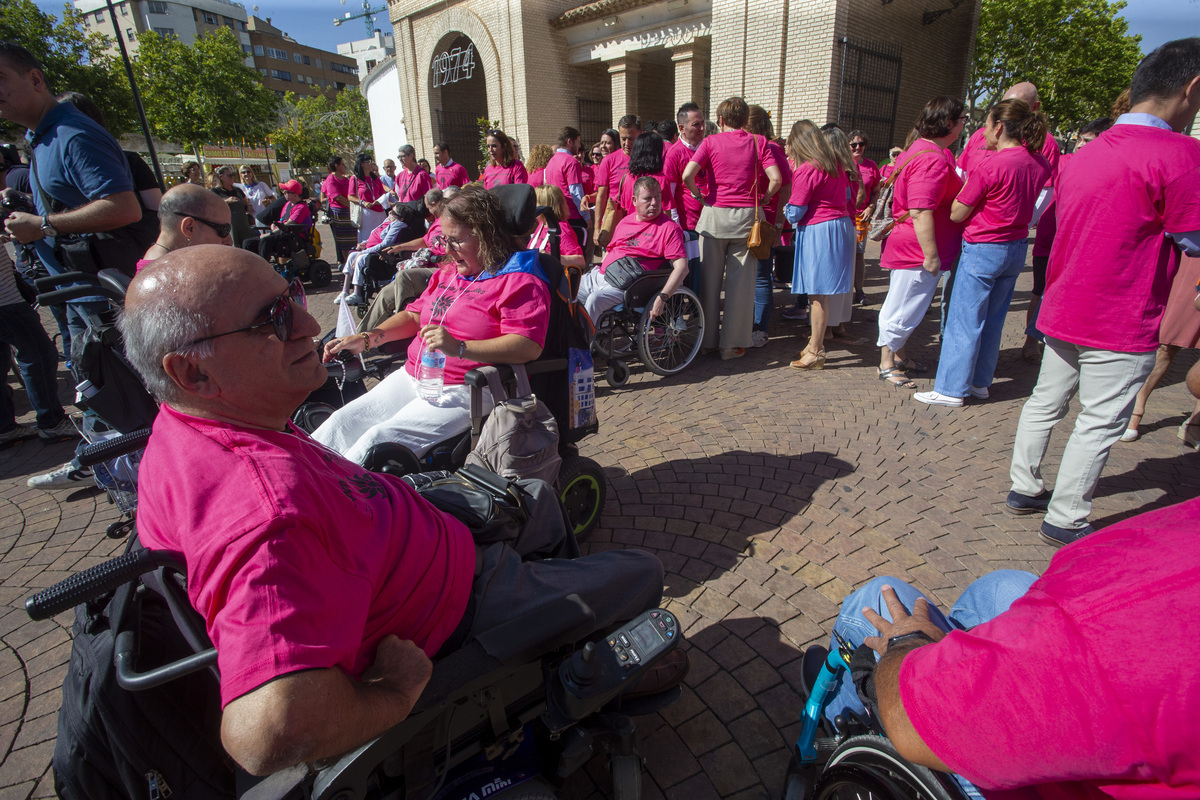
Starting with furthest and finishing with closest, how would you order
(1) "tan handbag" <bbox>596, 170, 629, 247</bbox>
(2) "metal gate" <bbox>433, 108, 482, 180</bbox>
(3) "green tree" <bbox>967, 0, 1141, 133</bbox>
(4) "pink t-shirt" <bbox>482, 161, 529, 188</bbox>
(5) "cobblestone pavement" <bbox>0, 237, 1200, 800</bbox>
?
(3) "green tree" <bbox>967, 0, 1141, 133</bbox>
(2) "metal gate" <bbox>433, 108, 482, 180</bbox>
(4) "pink t-shirt" <bbox>482, 161, 529, 188</bbox>
(1) "tan handbag" <bbox>596, 170, 629, 247</bbox>
(5) "cobblestone pavement" <bbox>0, 237, 1200, 800</bbox>

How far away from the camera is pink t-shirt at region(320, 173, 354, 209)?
1139 cm

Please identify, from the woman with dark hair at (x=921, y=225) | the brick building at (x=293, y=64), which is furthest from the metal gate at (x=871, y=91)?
the brick building at (x=293, y=64)

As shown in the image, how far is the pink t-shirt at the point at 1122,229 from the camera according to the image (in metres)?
2.39

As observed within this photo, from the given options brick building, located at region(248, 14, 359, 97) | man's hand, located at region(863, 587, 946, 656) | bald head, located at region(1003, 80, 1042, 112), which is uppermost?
brick building, located at region(248, 14, 359, 97)

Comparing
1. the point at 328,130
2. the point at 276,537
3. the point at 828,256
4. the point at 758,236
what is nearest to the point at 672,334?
the point at 758,236

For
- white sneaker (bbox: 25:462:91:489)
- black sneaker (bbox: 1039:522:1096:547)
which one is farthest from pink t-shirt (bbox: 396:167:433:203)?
black sneaker (bbox: 1039:522:1096:547)

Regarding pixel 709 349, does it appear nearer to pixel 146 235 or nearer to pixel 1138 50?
pixel 146 235

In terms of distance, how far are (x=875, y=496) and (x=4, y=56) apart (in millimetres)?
5176

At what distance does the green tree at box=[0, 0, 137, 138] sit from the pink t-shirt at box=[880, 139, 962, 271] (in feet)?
108

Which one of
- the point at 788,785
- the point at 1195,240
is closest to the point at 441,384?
the point at 788,785

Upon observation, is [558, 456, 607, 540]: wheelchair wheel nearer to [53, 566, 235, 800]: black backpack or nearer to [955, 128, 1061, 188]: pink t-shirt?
[53, 566, 235, 800]: black backpack

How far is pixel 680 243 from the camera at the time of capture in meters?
5.18

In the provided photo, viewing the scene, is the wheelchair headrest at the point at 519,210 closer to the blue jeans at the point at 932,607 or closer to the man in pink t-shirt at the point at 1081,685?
the blue jeans at the point at 932,607

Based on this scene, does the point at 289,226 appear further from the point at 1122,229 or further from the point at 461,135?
the point at 461,135
